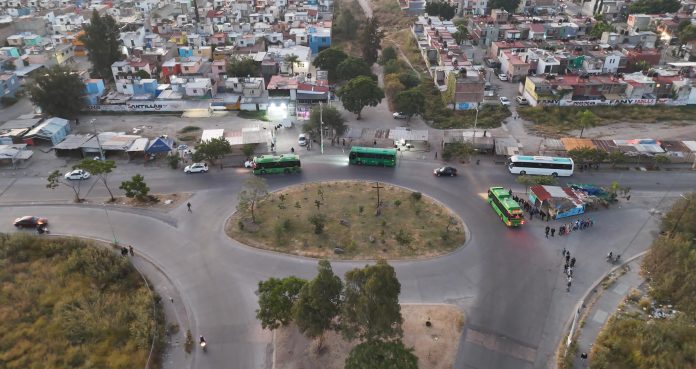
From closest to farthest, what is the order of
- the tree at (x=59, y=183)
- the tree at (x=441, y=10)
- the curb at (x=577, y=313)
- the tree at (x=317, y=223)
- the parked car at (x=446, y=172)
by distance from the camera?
the curb at (x=577, y=313)
the tree at (x=317, y=223)
the tree at (x=59, y=183)
the parked car at (x=446, y=172)
the tree at (x=441, y=10)

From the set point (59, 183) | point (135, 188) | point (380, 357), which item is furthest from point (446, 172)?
point (59, 183)

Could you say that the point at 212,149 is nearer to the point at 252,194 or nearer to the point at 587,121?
the point at 252,194

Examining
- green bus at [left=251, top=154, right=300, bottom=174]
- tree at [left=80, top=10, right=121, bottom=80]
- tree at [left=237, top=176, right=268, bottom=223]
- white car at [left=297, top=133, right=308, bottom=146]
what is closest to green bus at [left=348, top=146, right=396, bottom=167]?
green bus at [left=251, top=154, right=300, bottom=174]

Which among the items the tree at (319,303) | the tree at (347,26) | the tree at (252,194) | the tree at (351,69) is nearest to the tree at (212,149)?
the tree at (252,194)

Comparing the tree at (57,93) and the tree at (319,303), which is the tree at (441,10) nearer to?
the tree at (57,93)

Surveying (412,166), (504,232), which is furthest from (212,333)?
(412,166)
